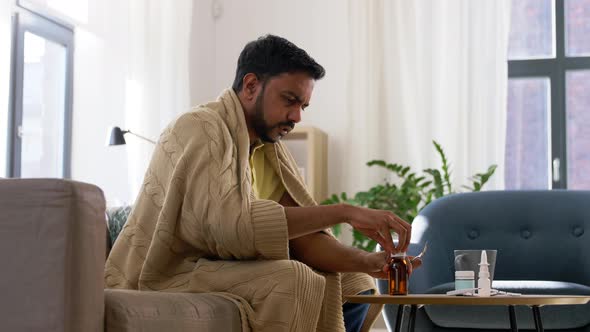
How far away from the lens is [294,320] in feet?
5.94

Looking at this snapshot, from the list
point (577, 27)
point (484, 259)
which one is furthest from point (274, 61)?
point (577, 27)

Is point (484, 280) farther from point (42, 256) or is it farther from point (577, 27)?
point (577, 27)

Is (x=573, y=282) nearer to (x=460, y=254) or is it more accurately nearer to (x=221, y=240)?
(x=460, y=254)

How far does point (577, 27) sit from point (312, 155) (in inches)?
76.5

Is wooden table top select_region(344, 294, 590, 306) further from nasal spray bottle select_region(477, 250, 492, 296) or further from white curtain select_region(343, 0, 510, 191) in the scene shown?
white curtain select_region(343, 0, 510, 191)

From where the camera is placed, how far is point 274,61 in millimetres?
2289

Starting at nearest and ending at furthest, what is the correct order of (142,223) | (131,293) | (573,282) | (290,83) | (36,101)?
(131,293) → (142,223) → (290,83) → (573,282) → (36,101)

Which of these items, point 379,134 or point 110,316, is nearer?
point 110,316

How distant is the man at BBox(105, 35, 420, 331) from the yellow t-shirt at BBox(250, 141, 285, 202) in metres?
0.11

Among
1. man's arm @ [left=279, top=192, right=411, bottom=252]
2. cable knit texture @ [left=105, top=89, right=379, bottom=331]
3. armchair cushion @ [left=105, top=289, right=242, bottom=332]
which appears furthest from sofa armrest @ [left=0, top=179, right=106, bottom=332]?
man's arm @ [left=279, top=192, right=411, bottom=252]

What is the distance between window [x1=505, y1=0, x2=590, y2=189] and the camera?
5867mm

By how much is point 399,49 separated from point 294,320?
4.19 m

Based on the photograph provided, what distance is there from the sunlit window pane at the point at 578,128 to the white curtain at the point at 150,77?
2.47m

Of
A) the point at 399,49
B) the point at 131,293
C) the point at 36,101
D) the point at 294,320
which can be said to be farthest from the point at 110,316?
the point at 399,49
